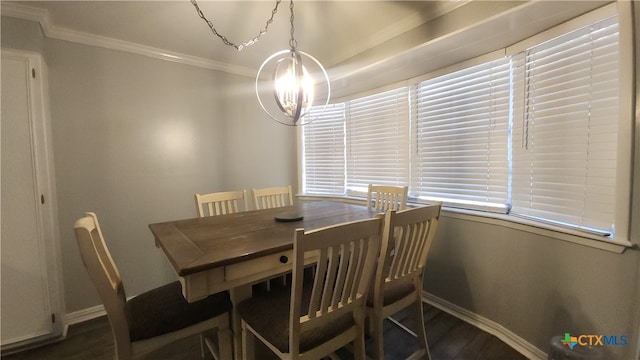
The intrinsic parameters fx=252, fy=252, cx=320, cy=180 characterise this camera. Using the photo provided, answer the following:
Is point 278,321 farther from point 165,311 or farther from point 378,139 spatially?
point 378,139

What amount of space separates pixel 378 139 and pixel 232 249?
2.05 metres

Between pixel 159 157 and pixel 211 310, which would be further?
pixel 159 157

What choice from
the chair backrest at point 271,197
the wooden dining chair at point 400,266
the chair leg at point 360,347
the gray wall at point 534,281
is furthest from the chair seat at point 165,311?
the gray wall at point 534,281

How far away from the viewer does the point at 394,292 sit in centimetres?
138

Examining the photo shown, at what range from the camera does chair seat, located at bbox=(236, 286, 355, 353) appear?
3.39 ft

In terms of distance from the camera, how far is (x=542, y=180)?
1.56 m

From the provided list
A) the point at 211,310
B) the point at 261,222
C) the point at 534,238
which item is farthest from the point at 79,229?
the point at 534,238

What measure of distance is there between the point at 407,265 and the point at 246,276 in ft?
2.74

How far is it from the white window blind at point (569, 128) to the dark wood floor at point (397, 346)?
3.01 feet

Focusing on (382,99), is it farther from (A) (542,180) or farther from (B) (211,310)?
(B) (211,310)

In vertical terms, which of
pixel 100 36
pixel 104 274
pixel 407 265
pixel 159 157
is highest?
pixel 100 36

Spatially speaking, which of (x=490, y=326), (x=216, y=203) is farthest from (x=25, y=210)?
(x=490, y=326)

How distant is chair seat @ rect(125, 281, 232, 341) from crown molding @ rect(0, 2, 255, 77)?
2.13 meters

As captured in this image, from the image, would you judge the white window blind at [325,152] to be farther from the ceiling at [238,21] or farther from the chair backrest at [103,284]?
the chair backrest at [103,284]
